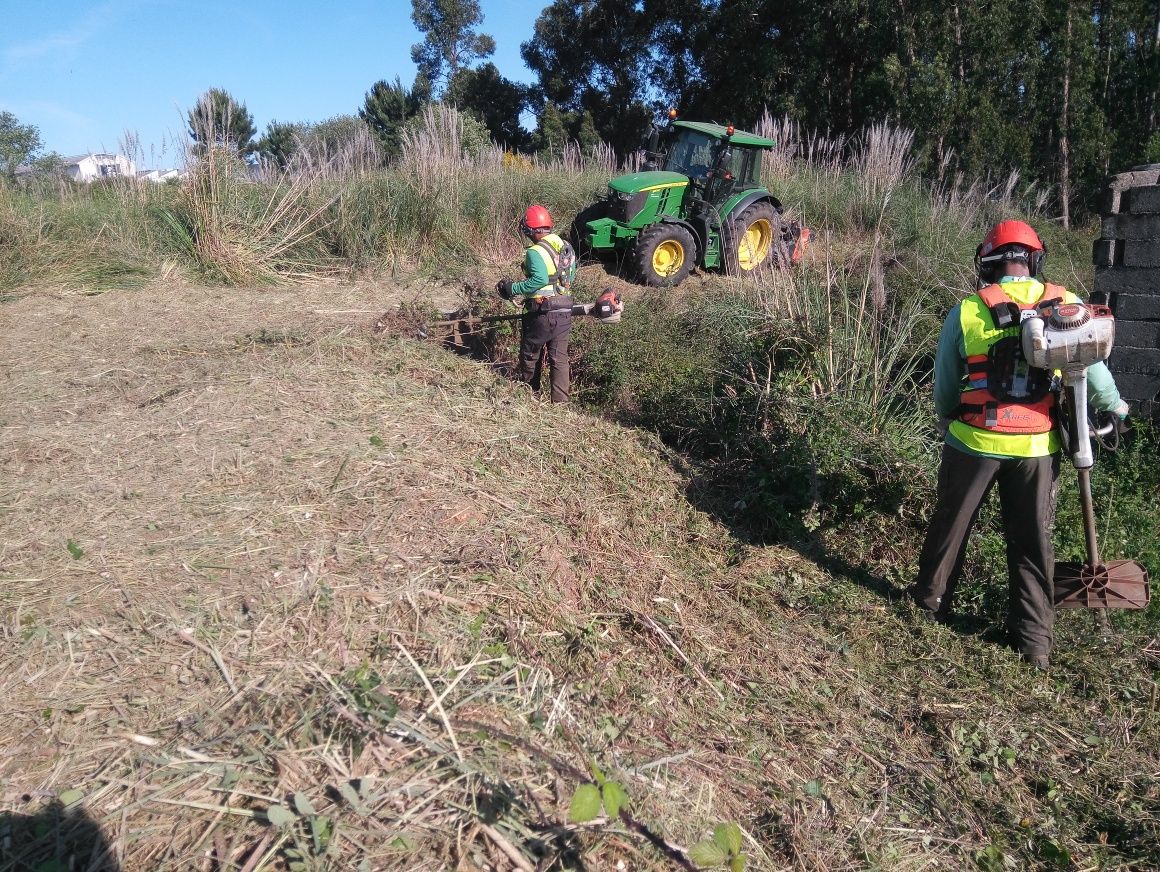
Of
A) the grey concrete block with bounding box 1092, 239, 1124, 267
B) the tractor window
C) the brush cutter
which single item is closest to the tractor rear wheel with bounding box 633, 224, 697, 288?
the tractor window

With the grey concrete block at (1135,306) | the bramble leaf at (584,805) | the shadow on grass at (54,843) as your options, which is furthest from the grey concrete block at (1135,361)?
the shadow on grass at (54,843)

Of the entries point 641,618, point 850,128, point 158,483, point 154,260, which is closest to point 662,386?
point 641,618

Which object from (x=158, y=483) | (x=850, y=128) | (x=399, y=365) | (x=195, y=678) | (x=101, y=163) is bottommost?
(x=195, y=678)

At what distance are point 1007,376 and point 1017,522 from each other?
669mm

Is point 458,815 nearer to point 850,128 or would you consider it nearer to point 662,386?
point 662,386

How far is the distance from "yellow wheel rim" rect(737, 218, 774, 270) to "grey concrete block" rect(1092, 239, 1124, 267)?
5479 millimetres

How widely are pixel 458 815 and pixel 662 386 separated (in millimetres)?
4776

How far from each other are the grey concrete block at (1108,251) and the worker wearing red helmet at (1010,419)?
8.12 ft

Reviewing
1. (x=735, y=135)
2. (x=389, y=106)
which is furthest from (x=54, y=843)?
(x=389, y=106)

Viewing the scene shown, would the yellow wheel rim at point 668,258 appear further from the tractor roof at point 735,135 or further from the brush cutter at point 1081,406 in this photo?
the brush cutter at point 1081,406

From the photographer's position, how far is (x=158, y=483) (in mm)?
3779

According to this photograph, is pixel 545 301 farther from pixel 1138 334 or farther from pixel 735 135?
pixel 735 135

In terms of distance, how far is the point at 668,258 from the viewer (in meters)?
10.5

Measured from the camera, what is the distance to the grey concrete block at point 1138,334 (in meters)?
5.52
